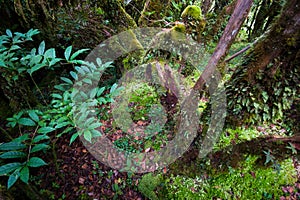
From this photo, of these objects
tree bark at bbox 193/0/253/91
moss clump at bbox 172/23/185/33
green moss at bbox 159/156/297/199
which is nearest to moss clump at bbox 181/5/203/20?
moss clump at bbox 172/23/185/33

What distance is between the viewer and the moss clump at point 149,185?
255 cm

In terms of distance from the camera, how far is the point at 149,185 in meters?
2.60

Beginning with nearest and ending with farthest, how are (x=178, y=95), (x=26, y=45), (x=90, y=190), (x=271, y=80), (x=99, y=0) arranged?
(x=271, y=80) < (x=90, y=190) < (x=26, y=45) < (x=99, y=0) < (x=178, y=95)

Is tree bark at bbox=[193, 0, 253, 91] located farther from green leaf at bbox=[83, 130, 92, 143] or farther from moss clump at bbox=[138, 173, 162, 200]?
green leaf at bbox=[83, 130, 92, 143]

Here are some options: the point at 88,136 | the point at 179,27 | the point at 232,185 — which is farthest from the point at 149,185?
the point at 179,27

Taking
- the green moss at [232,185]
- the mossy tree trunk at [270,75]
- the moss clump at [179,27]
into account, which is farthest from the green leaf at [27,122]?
the moss clump at [179,27]

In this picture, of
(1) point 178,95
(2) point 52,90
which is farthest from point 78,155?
(1) point 178,95

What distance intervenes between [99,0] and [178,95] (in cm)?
252

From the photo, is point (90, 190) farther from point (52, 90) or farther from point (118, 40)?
point (118, 40)

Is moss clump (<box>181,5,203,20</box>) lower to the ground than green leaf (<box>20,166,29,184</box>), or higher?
higher

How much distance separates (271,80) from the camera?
1.61 meters

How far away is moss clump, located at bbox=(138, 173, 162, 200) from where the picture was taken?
2547 mm

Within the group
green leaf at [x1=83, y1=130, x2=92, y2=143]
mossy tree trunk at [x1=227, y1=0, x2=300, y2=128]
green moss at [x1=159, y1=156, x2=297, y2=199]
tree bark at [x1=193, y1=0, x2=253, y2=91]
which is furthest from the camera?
green moss at [x1=159, y1=156, x2=297, y2=199]

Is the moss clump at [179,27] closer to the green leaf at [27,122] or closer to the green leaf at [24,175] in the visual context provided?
the green leaf at [27,122]
